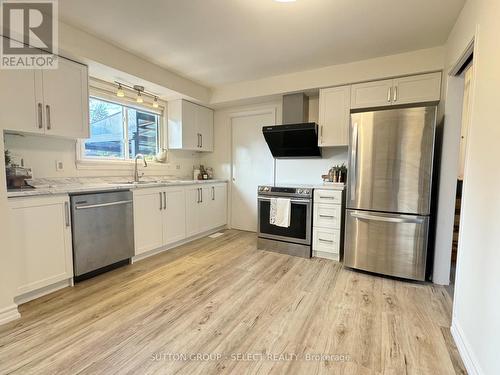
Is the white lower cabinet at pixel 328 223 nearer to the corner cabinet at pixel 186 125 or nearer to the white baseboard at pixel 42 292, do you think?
the corner cabinet at pixel 186 125

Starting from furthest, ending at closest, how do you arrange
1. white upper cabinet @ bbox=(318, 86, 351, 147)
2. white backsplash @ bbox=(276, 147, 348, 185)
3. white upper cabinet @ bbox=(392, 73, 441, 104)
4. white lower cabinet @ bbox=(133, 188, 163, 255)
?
white backsplash @ bbox=(276, 147, 348, 185), white upper cabinet @ bbox=(318, 86, 351, 147), white lower cabinet @ bbox=(133, 188, 163, 255), white upper cabinet @ bbox=(392, 73, 441, 104)

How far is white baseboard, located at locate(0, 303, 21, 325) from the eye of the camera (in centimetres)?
181

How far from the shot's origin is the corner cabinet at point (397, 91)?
281cm

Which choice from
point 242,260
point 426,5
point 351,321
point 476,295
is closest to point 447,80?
point 426,5

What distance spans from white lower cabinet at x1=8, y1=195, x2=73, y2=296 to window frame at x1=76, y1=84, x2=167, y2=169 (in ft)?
3.10

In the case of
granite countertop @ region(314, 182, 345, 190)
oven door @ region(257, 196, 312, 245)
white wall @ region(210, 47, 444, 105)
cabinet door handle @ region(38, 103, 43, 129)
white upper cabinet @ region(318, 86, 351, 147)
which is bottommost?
oven door @ region(257, 196, 312, 245)

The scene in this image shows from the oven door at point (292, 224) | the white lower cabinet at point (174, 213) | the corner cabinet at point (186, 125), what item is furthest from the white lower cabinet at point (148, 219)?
the oven door at point (292, 224)

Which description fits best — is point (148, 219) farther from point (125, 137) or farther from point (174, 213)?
point (125, 137)

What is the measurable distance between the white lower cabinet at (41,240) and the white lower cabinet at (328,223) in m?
2.69

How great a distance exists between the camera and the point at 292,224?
3342 millimetres

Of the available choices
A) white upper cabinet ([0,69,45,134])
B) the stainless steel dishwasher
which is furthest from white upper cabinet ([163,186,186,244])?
white upper cabinet ([0,69,45,134])

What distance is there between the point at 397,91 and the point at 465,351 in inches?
103

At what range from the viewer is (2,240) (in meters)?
1.81

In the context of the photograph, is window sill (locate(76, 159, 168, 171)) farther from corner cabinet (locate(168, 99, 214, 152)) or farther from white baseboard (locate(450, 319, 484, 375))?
white baseboard (locate(450, 319, 484, 375))
